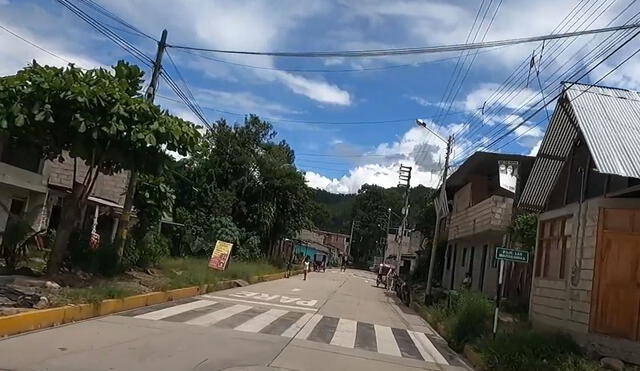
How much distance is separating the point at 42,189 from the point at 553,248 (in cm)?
2006

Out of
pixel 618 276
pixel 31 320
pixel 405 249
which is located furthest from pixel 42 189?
pixel 405 249

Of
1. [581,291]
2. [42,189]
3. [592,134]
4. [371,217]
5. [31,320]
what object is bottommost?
[31,320]

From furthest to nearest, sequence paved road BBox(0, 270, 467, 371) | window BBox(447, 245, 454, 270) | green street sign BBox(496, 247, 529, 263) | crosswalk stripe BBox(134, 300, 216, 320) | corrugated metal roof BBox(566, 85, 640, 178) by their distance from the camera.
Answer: window BBox(447, 245, 454, 270)
green street sign BBox(496, 247, 529, 263)
crosswalk stripe BBox(134, 300, 216, 320)
corrugated metal roof BBox(566, 85, 640, 178)
paved road BBox(0, 270, 467, 371)

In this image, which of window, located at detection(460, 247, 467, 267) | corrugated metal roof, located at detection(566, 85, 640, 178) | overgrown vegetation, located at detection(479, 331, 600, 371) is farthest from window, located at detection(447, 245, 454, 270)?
overgrown vegetation, located at detection(479, 331, 600, 371)

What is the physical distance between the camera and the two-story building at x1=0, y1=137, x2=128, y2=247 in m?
24.1

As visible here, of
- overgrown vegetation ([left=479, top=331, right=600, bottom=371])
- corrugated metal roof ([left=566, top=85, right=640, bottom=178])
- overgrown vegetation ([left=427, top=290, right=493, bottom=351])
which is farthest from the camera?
overgrown vegetation ([left=427, top=290, right=493, bottom=351])

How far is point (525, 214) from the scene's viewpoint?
24.2 m

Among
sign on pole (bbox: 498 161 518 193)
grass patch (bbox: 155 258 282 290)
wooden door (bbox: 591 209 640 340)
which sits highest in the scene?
sign on pole (bbox: 498 161 518 193)

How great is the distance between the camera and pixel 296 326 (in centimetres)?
1562

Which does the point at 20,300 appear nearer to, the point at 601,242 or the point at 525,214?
the point at 601,242

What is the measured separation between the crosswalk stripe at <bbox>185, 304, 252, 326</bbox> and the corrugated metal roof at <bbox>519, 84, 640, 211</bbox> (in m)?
8.83

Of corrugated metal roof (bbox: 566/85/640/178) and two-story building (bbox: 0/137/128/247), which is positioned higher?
corrugated metal roof (bbox: 566/85/640/178)

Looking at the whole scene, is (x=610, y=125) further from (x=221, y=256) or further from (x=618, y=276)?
(x=221, y=256)

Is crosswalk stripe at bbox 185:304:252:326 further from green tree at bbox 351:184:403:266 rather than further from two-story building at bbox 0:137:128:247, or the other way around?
green tree at bbox 351:184:403:266
